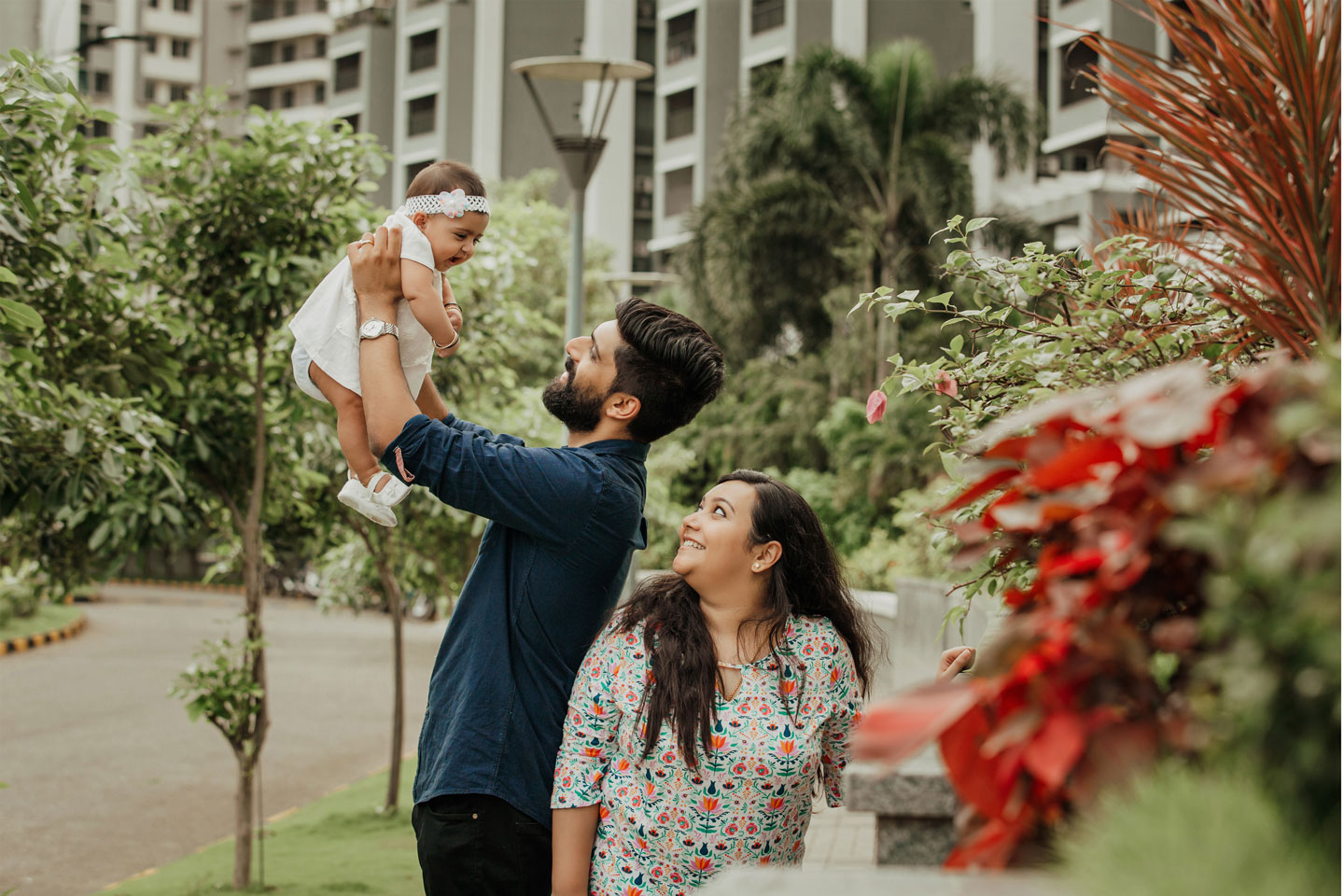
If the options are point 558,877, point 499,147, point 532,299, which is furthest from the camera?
point 499,147

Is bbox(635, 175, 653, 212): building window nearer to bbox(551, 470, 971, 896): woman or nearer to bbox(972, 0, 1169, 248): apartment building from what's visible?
bbox(972, 0, 1169, 248): apartment building

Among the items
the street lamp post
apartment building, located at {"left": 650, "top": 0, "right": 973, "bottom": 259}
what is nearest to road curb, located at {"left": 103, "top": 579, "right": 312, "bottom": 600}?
apartment building, located at {"left": 650, "top": 0, "right": 973, "bottom": 259}

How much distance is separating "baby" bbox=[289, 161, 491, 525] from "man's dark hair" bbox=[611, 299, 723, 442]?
0.44 m

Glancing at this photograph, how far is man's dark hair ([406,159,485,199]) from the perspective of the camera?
3.14 metres

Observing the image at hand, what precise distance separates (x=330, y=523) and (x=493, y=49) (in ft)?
121

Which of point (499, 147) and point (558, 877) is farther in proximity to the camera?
point (499, 147)

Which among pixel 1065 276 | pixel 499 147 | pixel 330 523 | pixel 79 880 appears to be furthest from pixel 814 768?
pixel 499 147

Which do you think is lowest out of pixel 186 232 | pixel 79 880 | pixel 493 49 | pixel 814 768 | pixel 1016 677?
pixel 79 880

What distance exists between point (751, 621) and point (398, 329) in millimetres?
1025

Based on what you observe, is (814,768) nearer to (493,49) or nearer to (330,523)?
(330,523)

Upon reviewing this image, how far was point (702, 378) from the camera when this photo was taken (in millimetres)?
2789

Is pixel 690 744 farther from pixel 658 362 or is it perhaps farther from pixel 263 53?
pixel 263 53

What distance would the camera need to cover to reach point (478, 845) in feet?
8.30

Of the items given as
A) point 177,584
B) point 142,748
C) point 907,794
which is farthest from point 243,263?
point 177,584
